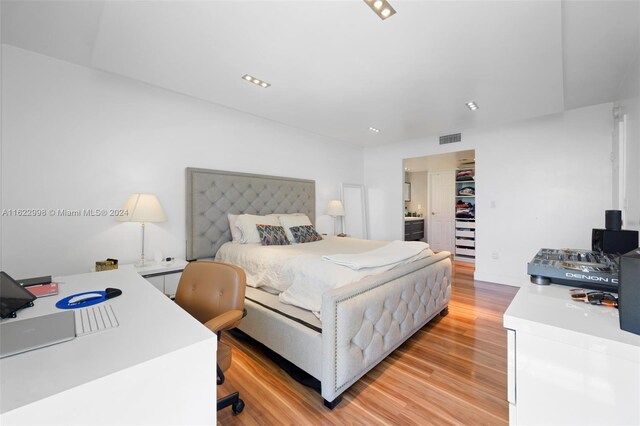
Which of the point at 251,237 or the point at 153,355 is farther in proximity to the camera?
the point at 251,237

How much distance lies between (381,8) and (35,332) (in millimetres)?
2167

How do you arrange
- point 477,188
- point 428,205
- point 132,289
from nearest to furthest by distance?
point 132,289 < point 477,188 < point 428,205

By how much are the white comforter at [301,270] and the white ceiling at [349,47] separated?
1.64 metres

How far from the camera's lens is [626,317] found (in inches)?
29.2

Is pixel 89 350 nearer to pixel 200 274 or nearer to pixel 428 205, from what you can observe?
pixel 200 274

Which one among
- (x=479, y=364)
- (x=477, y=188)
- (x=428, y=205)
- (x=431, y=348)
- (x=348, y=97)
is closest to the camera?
(x=479, y=364)

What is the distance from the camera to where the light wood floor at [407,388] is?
1.56m

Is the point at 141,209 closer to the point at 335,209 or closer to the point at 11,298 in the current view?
the point at 11,298

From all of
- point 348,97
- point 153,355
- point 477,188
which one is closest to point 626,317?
point 153,355

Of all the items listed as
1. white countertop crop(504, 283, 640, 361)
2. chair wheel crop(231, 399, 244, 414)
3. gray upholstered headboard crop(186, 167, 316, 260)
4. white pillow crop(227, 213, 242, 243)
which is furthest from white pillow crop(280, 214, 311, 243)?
white countertop crop(504, 283, 640, 361)

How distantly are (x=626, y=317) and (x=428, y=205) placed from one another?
6.51m

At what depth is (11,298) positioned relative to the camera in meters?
1.01

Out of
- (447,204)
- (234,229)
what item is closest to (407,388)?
(234,229)

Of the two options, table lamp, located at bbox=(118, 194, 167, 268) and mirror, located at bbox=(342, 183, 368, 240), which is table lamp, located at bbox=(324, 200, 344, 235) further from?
table lamp, located at bbox=(118, 194, 167, 268)
